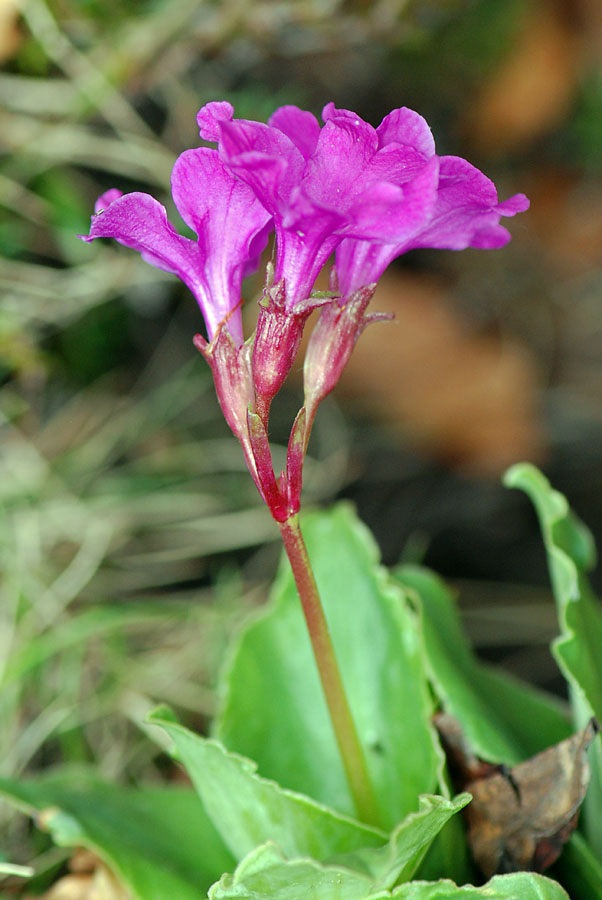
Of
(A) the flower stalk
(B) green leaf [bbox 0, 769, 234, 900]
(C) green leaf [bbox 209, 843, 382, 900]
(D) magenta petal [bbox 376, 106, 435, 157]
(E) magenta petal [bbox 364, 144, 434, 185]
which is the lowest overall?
(B) green leaf [bbox 0, 769, 234, 900]

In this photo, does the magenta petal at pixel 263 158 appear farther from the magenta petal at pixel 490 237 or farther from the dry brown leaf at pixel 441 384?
the dry brown leaf at pixel 441 384

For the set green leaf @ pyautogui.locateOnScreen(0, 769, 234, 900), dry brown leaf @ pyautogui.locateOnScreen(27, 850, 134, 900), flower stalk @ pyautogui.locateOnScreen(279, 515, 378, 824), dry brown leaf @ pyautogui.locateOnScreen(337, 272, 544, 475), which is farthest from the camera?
dry brown leaf @ pyautogui.locateOnScreen(337, 272, 544, 475)

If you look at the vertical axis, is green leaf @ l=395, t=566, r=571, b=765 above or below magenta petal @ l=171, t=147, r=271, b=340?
below

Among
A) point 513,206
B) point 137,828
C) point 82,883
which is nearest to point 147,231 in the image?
point 513,206

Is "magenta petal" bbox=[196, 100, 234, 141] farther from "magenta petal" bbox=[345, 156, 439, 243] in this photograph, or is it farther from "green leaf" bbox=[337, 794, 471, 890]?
"green leaf" bbox=[337, 794, 471, 890]

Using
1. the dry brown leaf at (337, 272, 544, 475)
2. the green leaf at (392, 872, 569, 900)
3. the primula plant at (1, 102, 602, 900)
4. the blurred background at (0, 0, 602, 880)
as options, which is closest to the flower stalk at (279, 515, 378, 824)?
the primula plant at (1, 102, 602, 900)

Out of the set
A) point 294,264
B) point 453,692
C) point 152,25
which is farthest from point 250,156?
point 152,25
